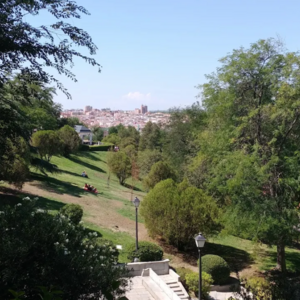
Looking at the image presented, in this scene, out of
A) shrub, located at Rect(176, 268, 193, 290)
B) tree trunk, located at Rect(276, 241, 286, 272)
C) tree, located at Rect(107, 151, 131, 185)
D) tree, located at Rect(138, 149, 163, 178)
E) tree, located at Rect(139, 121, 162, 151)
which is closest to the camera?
shrub, located at Rect(176, 268, 193, 290)

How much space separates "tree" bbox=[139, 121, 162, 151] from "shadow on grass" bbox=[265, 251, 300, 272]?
37.4 meters

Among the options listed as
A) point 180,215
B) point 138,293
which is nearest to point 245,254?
point 180,215

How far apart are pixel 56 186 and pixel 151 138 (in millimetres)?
32881

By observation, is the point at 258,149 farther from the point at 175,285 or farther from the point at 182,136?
the point at 182,136

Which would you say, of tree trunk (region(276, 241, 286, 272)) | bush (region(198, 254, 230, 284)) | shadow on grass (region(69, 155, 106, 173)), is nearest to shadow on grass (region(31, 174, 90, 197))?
bush (region(198, 254, 230, 284))

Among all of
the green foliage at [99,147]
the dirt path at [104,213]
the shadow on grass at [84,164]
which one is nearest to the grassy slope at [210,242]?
the dirt path at [104,213]

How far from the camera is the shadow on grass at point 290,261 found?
17.6 m

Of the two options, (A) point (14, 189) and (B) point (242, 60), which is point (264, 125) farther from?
(A) point (14, 189)

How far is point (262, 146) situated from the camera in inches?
638

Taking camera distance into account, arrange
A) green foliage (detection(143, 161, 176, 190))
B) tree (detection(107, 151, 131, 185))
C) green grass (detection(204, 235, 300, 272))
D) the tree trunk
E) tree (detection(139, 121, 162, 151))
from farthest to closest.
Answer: tree (detection(139, 121, 162, 151))
tree (detection(107, 151, 131, 185))
green foliage (detection(143, 161, 176, 190))
green grass (detection(204, 235, 300, 272))
the tree trunk

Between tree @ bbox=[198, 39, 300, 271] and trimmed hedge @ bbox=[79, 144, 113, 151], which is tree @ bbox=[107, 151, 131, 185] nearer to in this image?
tree @ bbox=[198, 39, 300, 271]

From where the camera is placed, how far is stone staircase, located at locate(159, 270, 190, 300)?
1338 cm

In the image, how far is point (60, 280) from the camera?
19.6 feet

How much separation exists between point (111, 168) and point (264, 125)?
22.5 meters
